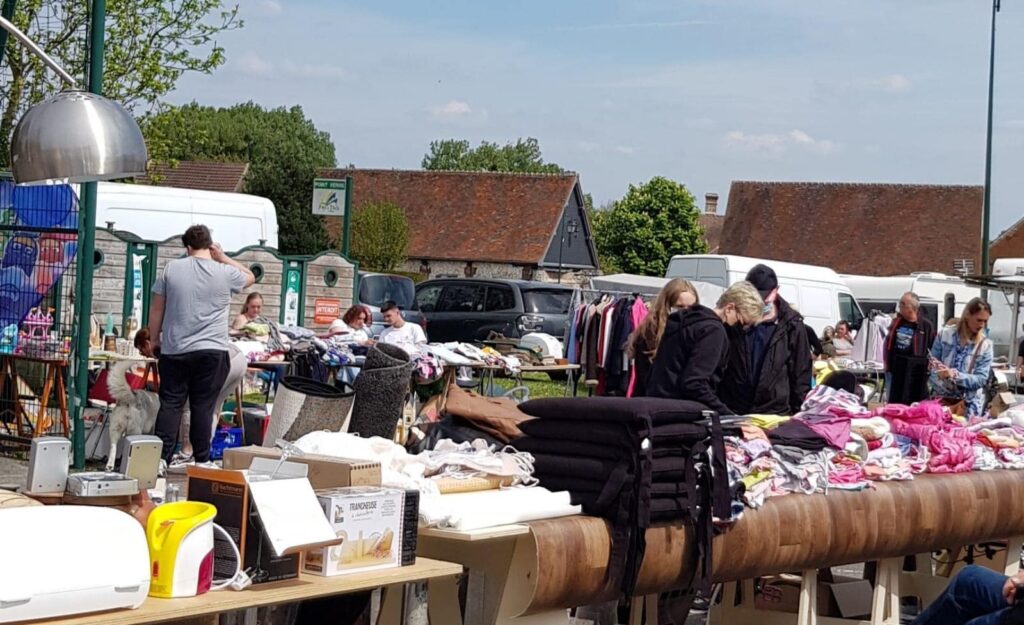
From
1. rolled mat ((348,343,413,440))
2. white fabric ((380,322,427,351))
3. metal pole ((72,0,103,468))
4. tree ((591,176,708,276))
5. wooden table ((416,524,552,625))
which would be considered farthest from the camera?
tree ((591,176,708,276))

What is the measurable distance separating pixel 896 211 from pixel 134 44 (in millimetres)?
40510

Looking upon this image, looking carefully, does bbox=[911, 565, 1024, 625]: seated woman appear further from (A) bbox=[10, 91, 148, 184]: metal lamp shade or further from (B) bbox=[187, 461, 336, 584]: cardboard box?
(A) bbox=[10, 91, 148, 184]: metal lamp shade

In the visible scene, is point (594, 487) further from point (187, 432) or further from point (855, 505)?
point (187, 432)

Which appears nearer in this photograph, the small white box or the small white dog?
the small white box

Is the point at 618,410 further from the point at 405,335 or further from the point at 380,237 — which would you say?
the point at 380,237

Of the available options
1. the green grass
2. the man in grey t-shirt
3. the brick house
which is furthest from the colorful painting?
the brick house

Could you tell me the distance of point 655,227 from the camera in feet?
174

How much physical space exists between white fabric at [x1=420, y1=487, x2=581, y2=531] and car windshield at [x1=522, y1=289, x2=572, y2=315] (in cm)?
1762

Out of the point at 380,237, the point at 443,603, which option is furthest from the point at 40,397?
the point at 380,237

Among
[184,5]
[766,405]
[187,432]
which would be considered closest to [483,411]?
[766,405]

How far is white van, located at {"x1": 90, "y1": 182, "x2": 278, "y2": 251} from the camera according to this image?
18.2 meters

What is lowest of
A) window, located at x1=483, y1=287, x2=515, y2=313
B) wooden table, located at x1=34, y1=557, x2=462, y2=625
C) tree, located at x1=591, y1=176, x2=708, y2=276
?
wooden table, located at x1=34, y1=557, x2=462, y2=625

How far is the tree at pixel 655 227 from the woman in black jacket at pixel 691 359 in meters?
46.3

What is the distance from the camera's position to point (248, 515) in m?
3.83
